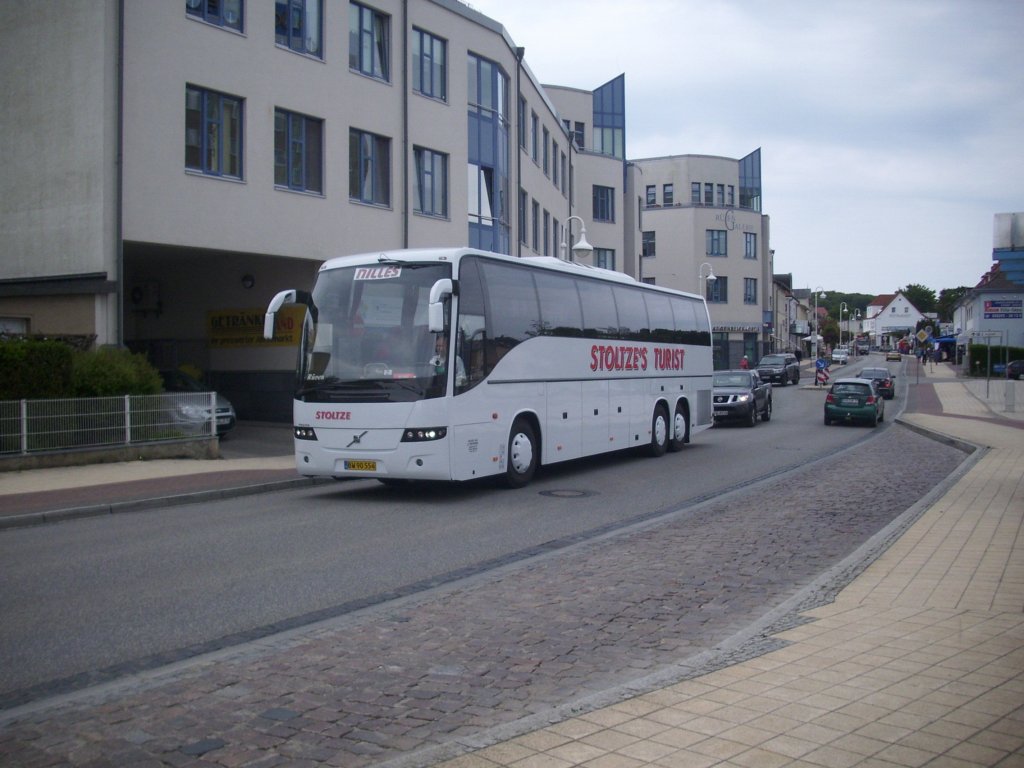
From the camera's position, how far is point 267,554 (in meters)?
9.64

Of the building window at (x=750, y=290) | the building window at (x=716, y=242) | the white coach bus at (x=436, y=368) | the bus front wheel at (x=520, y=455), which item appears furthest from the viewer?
the building window at (x=750, y=290)

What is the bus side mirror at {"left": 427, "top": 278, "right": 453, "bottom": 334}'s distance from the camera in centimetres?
1230

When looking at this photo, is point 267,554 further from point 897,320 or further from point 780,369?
point 897,320

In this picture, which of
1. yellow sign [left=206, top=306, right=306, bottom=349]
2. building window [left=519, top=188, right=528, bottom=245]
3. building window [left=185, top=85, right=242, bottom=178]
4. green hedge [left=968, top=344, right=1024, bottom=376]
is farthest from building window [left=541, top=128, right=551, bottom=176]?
green hedge [left=968, top=344, right=1024, bottom=376]

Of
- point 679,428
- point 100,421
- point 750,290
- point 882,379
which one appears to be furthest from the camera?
point 750,290

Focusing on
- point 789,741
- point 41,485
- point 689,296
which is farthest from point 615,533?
point 689,296

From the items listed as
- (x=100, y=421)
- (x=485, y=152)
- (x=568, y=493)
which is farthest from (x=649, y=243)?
(x=568, y=493)

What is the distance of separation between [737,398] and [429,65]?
1381cm

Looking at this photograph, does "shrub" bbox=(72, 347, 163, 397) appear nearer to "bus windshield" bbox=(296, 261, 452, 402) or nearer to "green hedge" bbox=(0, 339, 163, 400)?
"green hedge" bbox=(0, 339, 163, 400)

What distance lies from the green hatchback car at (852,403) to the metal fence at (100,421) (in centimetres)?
2011

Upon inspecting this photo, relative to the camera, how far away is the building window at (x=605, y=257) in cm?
5759

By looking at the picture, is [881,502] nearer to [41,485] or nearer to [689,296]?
[689,296]

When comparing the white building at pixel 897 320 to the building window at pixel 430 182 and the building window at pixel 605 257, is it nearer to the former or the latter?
the building window at pixel 605 257

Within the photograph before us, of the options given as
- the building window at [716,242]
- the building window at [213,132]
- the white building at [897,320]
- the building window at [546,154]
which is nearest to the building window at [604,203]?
the building window at [546,154]
